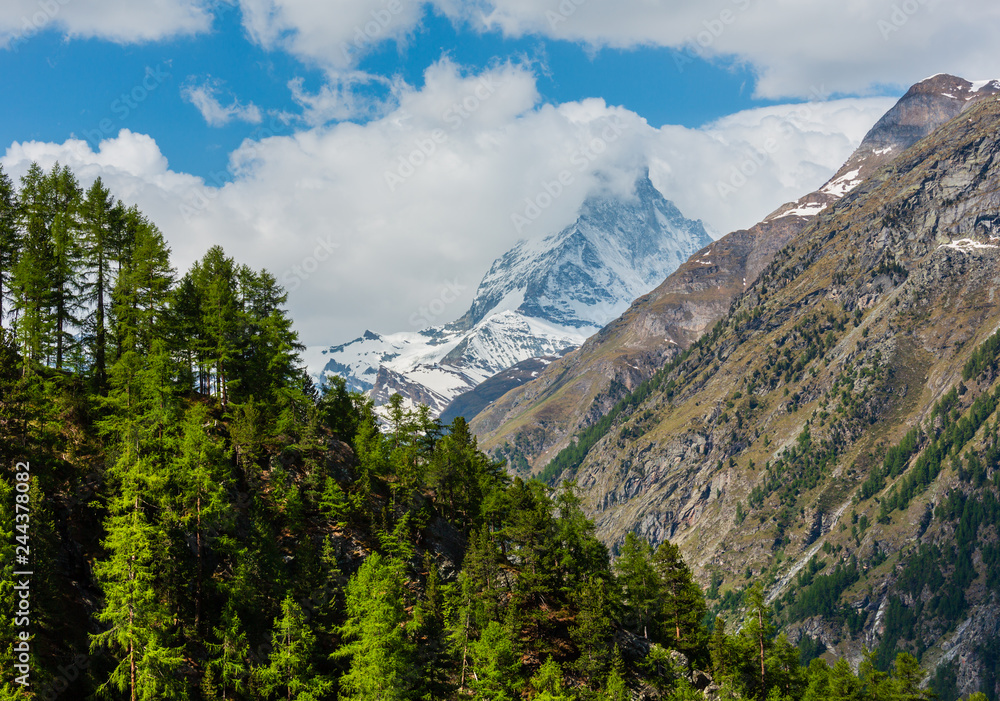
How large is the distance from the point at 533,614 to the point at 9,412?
51472 mm

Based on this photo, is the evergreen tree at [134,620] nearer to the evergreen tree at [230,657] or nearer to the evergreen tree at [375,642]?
the evergreen tree at [230,657]

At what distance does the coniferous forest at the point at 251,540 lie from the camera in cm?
5525

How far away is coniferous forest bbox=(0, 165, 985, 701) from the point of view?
55.2 meters

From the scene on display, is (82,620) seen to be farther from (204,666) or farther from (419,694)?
(419,694)

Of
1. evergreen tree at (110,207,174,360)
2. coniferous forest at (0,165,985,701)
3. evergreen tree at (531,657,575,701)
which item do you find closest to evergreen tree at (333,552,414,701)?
coniferous forest at (0,165,985,701)

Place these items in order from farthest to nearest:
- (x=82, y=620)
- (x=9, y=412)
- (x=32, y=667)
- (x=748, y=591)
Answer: (x=748, y=591), (x=9, y=412), (x=82, y=620), (x=32, y=667)

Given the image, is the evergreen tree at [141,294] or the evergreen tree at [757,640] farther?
the evergreen tree at [757,640]

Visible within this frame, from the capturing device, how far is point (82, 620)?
54500 millimetres

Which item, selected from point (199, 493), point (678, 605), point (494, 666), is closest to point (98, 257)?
point (199, 493)

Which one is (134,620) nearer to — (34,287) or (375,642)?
(375,642)

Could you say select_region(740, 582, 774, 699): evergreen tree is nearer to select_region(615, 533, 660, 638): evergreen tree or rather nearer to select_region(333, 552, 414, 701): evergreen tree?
select_region(615, 533, 660, 638): evergreen tree

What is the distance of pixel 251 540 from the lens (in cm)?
6612

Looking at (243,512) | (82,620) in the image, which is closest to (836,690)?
(243,512)

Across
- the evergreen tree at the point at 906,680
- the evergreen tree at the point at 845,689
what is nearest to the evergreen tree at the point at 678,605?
the evergreen tree at the point at 845,689
